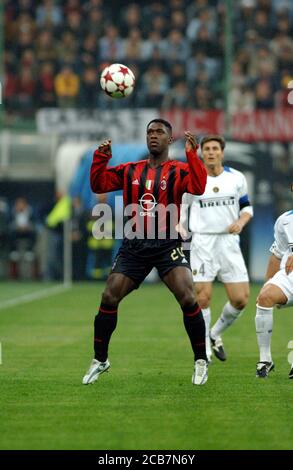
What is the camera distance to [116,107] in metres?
25.0

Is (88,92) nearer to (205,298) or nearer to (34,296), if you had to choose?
(34,296)

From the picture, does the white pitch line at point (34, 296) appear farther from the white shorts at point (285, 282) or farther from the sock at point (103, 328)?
the white shorts at point (285, 282)

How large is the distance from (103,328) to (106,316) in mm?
107

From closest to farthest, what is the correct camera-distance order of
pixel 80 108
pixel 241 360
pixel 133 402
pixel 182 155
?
pixel 133 402 → pixel 241 360 → pixel 182 155 → pixel 80 108

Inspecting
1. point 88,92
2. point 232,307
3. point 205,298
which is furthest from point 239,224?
point 88,92

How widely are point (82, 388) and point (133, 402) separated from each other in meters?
0.85

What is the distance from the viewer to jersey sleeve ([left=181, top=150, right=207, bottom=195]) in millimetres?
9336

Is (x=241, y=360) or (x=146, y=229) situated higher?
(x=146, y=229)

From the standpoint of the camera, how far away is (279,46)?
25.9 meters

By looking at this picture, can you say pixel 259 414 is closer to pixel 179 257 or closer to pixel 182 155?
pixel 179 257

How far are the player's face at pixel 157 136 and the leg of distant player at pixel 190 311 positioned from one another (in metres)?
1.04

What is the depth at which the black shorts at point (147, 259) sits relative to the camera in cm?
964

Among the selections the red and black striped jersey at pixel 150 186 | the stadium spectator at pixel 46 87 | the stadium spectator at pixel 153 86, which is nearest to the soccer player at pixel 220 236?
the red and black striped jersey at pixel 150 186
